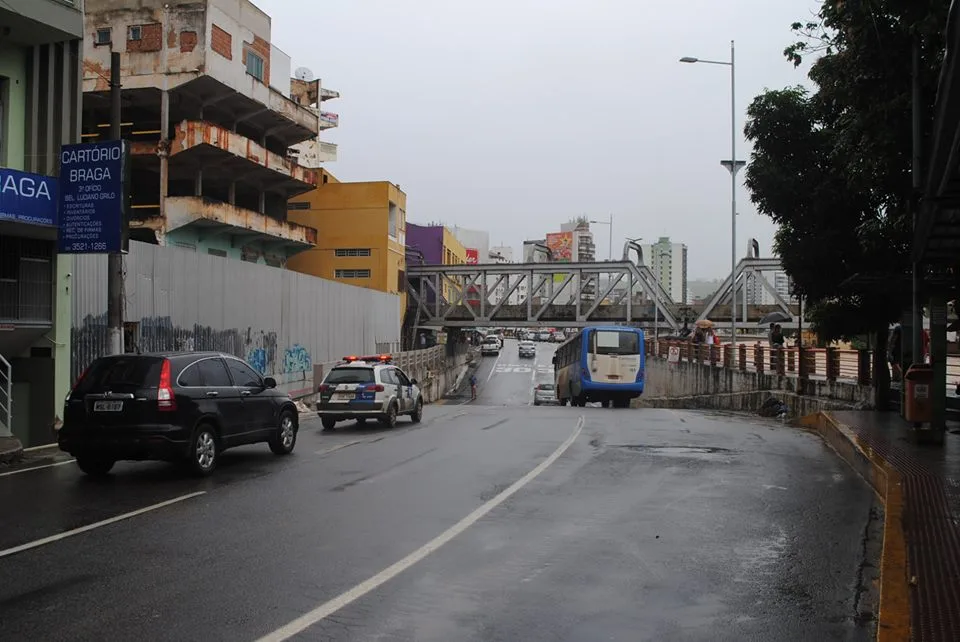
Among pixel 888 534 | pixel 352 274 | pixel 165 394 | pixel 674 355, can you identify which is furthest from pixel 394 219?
pixel 888 534

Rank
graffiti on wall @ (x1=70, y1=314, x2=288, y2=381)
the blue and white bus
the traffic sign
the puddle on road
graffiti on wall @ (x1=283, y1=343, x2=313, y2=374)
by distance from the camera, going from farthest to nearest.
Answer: the traffic sign < the blue and white bus < graffiti on wall @ (x1=283, y1=343, x2=313, y2=374) < graffiti on wall @ (x1=70, y1=314, x2=288, y2=381) < the puddle on road

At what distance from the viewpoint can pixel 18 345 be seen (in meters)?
15.5

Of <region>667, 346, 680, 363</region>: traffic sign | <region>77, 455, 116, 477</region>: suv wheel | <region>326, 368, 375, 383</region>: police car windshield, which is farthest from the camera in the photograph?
<region>667, 346, 680, 363</region>: traffic sign

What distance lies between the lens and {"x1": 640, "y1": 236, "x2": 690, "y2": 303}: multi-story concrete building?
542ft

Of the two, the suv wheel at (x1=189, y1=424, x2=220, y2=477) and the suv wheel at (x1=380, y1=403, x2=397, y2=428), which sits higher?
the suv wheel at (x1=189, y1=424, x2=220, y2=477)

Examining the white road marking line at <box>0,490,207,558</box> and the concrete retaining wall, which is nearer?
the white road marking line at <box>0,490,207,558</box>

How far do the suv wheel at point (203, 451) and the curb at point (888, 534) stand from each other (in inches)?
322

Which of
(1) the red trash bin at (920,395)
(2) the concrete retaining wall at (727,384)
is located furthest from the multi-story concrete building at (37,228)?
(2) the concrete retaining wall at (727,384)

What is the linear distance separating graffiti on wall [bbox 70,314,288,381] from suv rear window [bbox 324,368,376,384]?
12.6 ft

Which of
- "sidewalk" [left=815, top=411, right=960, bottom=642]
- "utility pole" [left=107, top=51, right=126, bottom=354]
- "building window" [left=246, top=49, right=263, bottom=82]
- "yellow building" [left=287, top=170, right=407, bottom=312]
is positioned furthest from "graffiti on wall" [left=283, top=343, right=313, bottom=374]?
"yellow building" [left=287, top=170, right=407, bottom=312]

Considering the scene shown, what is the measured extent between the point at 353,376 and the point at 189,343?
19.7 feet

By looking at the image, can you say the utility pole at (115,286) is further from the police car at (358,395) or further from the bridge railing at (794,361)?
the bridge railing at (794,361)

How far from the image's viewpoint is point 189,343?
74.1 ft

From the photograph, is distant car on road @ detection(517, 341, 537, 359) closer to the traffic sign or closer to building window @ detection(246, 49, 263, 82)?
the traffic sign
